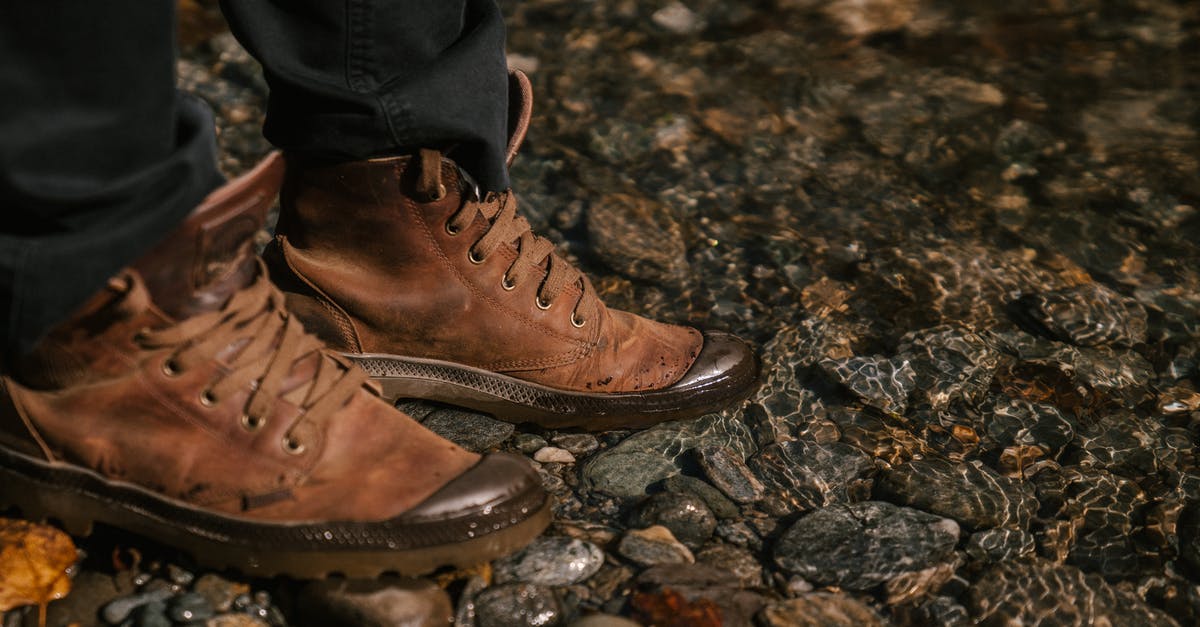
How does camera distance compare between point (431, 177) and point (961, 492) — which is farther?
point (961, 492)

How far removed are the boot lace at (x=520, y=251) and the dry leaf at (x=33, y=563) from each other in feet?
3.01

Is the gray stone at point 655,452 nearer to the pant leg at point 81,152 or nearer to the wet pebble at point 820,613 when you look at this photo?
the wet pebble at point 820,613

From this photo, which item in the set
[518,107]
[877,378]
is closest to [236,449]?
[518,107]

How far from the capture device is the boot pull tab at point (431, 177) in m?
1.88

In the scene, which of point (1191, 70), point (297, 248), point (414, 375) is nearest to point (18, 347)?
point (297, 248)

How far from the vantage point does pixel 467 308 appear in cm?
209

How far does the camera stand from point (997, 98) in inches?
159

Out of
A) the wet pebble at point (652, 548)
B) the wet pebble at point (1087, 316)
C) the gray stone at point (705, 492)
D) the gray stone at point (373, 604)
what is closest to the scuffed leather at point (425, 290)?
the gray stone at point (705, 492)

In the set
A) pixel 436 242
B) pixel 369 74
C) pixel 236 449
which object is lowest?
pixel 236 449

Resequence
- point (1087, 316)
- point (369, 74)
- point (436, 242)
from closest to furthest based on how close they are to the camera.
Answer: point (369, 74) → point (436, 242) → point (1087, 316)

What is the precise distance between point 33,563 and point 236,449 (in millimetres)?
436

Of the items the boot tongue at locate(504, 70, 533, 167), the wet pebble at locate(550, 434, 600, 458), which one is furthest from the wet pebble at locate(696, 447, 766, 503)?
the boot tongue at locate(504, 70, 533, 167)

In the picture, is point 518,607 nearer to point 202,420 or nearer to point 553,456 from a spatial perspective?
point 553,456

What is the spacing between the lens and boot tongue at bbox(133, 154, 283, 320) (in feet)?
4.98
